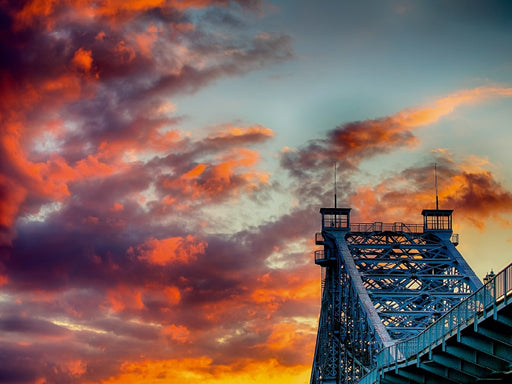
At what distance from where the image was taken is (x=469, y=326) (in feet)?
158

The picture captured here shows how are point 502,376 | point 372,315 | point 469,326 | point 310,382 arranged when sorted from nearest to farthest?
point 469,326
point 502,376
point 372,315
point 310,382

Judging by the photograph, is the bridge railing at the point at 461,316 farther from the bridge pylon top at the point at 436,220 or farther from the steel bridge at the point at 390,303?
the bridge pylon top at the point at 436,220

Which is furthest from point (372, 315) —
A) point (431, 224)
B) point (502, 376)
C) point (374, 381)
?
point (502, 376)

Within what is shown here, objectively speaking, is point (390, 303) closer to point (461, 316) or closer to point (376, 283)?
point (376, 283)

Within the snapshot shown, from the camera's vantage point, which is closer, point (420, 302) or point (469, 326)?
point (469, 326)

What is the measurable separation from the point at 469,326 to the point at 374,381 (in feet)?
95.6

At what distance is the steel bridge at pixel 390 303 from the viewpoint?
5881 centimetres

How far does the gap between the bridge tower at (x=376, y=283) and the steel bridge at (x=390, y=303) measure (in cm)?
11

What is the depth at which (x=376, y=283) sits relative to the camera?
331 feet

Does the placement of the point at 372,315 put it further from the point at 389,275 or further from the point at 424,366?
the point at 424,366

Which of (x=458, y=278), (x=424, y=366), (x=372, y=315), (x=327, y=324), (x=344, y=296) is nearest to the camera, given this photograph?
(x=424, y=366)

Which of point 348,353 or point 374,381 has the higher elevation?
point 348,353

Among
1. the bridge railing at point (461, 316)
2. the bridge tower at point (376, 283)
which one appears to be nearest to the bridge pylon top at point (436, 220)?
the bridge tower at point (376, 283)

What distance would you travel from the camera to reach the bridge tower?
9262cm
